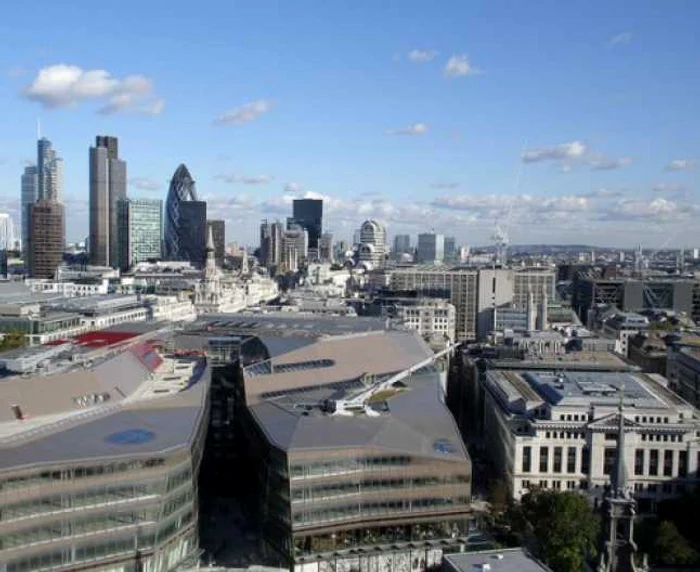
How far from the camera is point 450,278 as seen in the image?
157 metres

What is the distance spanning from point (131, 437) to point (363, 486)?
41.3 feet

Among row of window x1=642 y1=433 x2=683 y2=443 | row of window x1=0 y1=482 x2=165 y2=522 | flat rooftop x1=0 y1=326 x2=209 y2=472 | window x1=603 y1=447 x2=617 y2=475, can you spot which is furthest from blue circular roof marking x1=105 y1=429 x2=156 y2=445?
→ row of window x1=642 y1=433 x2=683 y2=443

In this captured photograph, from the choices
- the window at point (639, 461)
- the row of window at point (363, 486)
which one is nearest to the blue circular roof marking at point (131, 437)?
the row of window at point (363, 486)

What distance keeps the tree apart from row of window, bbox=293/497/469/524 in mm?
5423

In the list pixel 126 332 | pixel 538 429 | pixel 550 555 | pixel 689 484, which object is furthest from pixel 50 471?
pixel 126 332

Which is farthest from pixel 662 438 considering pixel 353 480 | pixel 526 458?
pixel 353 480

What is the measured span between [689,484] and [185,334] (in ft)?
159

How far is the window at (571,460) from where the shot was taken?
6362cm

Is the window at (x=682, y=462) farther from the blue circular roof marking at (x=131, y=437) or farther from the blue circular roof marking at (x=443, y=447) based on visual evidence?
the blue circular roof marking at (x=131, y=437)

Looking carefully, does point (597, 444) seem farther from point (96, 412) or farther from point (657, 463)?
point (96, 412)

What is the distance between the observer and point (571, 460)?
6369cm

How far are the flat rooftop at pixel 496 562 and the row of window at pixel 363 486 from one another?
325 inches

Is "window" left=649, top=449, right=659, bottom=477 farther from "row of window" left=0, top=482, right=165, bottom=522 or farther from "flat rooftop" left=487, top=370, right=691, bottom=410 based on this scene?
"row of window" left=0, top=482, right=165, bottom=522

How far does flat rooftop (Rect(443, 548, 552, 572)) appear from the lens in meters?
37.2
